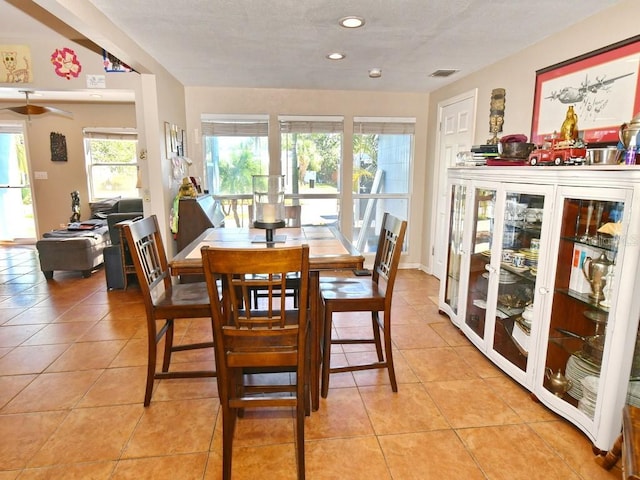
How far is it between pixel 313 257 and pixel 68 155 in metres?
6.22

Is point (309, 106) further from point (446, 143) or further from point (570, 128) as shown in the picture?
point (570, 128)

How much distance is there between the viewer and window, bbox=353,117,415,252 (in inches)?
188

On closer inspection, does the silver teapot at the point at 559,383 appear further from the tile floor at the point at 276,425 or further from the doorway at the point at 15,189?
the doorway at the point at 15,189

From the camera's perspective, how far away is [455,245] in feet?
10.6

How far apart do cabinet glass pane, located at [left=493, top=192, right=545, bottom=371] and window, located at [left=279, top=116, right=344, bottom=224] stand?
8.75 feet

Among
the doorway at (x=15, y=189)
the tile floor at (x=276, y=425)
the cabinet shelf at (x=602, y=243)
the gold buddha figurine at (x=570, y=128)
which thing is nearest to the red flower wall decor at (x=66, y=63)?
the tile floor at (x=276, y=425)

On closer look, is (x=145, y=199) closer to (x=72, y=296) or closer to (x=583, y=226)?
(x=72, y=296)

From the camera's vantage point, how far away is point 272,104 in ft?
15.0

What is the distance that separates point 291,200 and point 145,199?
5.95ft

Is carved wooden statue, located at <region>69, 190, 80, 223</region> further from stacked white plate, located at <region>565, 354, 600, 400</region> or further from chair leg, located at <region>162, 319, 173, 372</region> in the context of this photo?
stacked white plate, located at <region>565, 354, 600, 400</region>

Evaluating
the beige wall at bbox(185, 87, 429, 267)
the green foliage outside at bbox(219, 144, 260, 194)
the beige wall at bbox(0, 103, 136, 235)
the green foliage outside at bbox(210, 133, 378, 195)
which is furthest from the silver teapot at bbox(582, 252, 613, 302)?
the beige wall at bbox(0, 103, 136, 235)

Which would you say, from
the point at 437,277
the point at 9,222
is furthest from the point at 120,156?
the point at 437,277

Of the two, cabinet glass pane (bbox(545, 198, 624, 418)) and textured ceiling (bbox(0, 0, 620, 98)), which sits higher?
textured ceiling (bbox(0, 0, 620, 98))

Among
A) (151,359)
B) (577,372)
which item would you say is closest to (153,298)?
(151,359)
